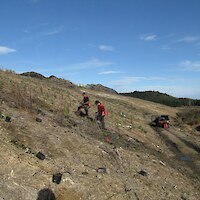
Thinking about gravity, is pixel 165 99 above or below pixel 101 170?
above

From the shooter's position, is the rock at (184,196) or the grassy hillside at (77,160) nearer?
the grassy hillside at (77,160)

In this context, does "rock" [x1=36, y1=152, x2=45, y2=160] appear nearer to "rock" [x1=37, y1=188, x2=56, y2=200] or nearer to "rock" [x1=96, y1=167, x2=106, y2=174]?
"rock" [x1=37, y1=188, x2=56, y2=200]

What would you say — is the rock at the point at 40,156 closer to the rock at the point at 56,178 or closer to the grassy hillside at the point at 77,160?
the grassy hillside at the point at 77,160

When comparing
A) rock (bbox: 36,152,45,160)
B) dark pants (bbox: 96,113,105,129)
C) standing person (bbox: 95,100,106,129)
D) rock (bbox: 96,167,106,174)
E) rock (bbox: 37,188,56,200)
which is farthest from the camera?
dark pants (bbox: 96,113,105,129)

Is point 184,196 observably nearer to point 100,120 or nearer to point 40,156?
point 40,156

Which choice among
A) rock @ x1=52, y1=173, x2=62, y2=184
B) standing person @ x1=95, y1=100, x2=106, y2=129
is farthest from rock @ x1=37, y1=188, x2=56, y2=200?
standing person @ x1=95, y1=100, x2=106, y2=129

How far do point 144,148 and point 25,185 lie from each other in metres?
13.0

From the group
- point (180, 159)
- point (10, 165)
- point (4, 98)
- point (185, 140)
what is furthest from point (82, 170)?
point (185, 140)

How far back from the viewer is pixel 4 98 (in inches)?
800

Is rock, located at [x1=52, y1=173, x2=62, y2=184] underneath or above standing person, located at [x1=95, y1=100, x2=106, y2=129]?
underneath

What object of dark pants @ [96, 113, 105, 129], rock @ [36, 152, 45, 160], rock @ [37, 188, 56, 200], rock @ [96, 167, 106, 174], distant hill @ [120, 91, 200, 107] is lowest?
rock @ [37, 188, 56, 200]

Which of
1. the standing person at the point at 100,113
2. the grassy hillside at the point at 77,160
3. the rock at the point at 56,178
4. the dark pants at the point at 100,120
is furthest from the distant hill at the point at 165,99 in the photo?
the rock at the point at 56,178

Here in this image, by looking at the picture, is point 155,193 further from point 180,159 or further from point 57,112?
point 57,112

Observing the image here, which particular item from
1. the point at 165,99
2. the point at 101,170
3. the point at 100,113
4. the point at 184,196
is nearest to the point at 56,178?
the point at 101,170
